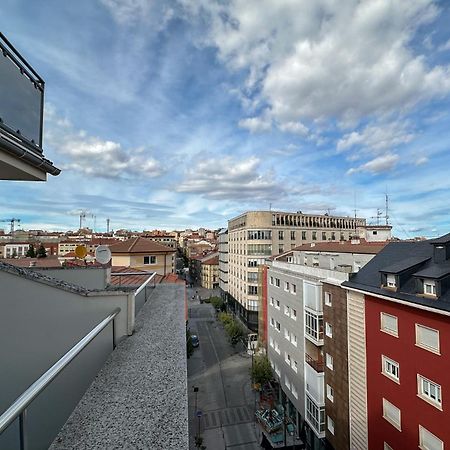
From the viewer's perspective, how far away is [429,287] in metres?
11.0

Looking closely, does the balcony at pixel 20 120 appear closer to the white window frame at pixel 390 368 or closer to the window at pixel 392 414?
the white window frame at pixel 390 368

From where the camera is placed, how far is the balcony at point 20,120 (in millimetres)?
3146

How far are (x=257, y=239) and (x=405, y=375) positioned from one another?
1355 inches

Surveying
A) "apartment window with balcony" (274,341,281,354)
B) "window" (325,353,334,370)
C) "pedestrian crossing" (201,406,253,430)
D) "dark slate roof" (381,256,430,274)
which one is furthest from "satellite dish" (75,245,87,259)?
"apartment window with balcony" (274,341,281,354)

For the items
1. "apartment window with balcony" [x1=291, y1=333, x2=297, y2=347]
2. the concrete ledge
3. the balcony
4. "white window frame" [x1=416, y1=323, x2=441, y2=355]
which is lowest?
"apartment window with balcony" [x1=291, y1=333, x2=297, y2=347]

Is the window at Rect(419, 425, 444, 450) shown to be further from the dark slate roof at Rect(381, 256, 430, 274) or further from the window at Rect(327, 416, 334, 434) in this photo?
the window at Rect(327, 416, 334, 434)

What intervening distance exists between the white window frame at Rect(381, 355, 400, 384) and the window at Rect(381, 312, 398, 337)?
1167 millimetres

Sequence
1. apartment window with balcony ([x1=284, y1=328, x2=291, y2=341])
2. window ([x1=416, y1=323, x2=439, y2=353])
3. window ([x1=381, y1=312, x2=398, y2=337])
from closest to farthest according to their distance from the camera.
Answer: window ([x1=416, y1=323, x2=439, y2=353])
window ([x1=381, y1=312, x2=398, y2=337])
apartment window with balcony ([x1=284, y1=328, x2=291, y2=341])

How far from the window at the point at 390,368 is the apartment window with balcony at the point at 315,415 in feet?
23.0

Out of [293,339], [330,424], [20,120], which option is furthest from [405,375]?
[20,120]

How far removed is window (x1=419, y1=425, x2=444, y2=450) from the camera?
10422mm

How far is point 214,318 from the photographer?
52.9 m

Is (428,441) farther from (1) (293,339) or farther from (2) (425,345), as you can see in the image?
(1) (293,339)

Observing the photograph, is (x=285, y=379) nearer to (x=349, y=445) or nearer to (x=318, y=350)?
(x=318, y=350)
